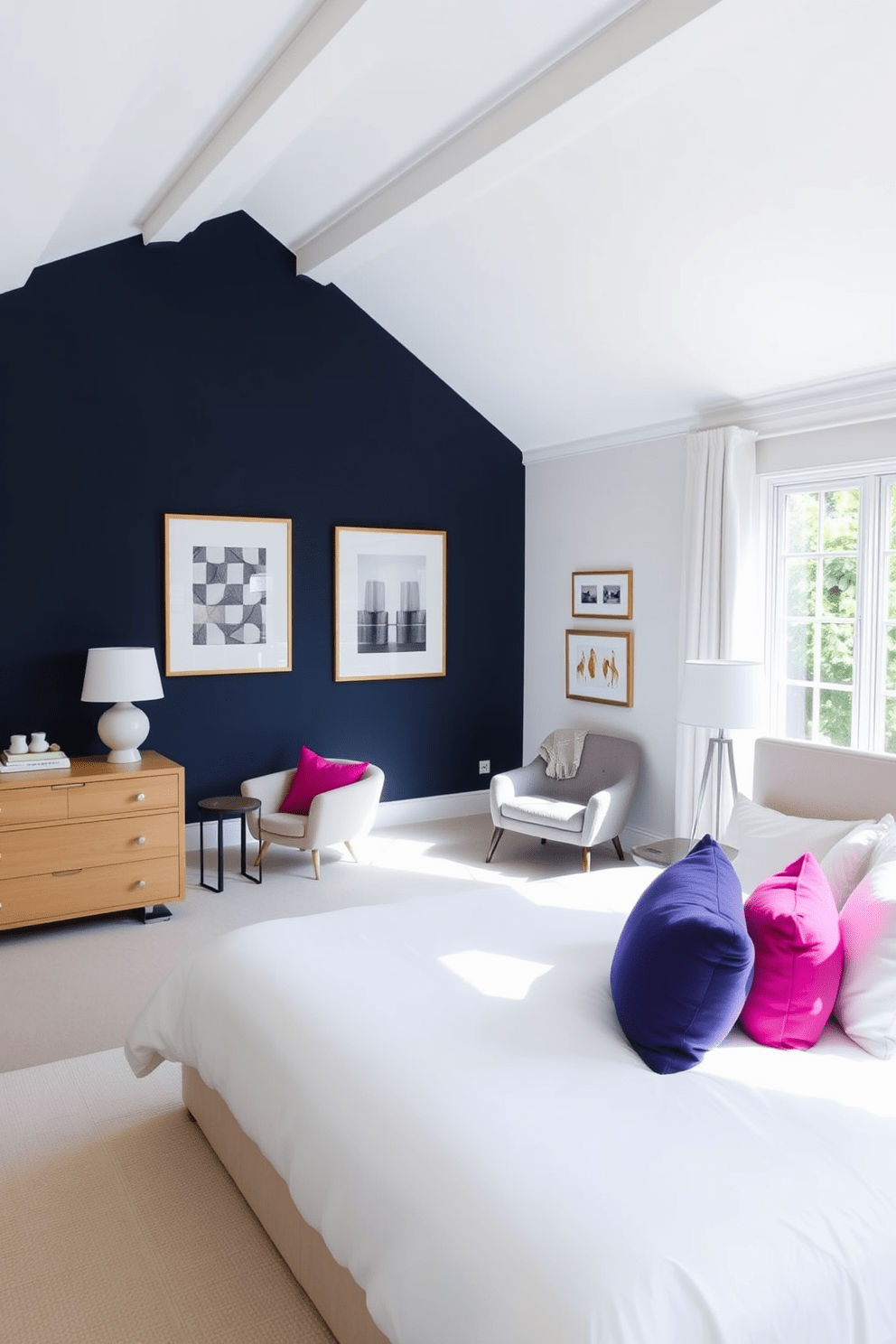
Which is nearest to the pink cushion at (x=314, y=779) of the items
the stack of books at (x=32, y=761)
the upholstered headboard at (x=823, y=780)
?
the stack of books at (x=32, y=761)

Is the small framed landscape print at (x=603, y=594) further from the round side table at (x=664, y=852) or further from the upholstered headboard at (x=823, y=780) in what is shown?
the upholstered headboard at (x=823, y=780)

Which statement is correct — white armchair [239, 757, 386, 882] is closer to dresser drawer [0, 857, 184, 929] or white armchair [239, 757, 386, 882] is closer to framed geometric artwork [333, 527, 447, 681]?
dresser drawer [0, 857, 184, 929]

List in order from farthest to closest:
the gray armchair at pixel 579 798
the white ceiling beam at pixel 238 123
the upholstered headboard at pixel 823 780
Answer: the gray armchair at pixel 579 798, the upholstered headboard at pixel 823 780, the white ceiling beam at pixel 238 123

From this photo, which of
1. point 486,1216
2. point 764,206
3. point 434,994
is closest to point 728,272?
point 764,206

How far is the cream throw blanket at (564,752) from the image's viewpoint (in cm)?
638

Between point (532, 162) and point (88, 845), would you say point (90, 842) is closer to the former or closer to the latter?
point (88, 845)

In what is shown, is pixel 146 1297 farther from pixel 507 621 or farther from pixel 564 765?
pixel 507 621

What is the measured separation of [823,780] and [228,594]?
363 cm

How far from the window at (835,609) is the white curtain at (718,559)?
161mm

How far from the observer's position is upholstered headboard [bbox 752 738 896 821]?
3701 mm

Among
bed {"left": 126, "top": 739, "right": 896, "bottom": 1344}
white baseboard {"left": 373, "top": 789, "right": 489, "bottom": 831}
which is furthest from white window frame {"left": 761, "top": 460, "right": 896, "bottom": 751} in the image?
white baseboard {"left": 373, "top": 789, "right": 489, "bottom": 831}

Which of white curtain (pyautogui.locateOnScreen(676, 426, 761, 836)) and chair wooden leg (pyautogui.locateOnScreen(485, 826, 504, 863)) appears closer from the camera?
white curtain (pyautogui.locateOnScreen(676, 426, 761, 836))

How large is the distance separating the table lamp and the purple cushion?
3.50 metres

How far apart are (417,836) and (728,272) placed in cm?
381
